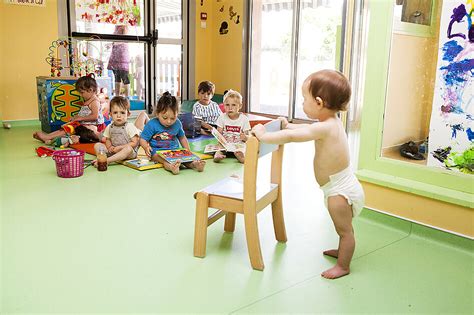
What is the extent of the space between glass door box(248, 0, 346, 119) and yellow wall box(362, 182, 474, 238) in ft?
10.8

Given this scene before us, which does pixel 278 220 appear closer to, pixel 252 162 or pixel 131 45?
pixel 252 162

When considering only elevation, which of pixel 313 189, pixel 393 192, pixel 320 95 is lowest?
pixel 313 189

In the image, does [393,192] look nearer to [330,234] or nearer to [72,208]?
[330,234]

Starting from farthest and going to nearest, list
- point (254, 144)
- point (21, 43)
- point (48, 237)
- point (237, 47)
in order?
point (237, 47)
point (21, 43)
point (48, 237)
point (254, 144)

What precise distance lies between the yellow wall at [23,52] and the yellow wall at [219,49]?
2.37 metres

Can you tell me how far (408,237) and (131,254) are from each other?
140cm

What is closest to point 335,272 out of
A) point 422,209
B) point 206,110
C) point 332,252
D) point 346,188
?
point 332,252

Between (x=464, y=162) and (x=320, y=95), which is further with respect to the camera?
(x=464, y=162)

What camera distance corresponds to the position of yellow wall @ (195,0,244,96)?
7.03 meters

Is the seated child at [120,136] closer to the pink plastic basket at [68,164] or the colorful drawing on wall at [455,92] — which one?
the pink plastic basket at [68,164]

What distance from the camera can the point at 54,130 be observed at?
491 centimetres

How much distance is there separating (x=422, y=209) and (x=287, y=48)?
445cm

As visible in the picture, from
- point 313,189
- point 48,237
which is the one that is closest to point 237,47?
point 313,189

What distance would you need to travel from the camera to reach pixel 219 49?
7367mm
